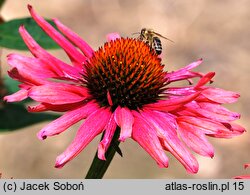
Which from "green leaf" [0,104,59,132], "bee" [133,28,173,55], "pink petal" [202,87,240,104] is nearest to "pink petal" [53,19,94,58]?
"bee" [133,28,173,55]

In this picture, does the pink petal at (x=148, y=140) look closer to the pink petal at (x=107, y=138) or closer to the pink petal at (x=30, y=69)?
the pink petal at (x=107, y=138)

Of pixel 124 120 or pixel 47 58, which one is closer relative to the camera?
pixel 124 120

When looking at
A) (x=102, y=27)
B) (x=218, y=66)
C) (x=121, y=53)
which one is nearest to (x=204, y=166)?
(x=218, y=66)

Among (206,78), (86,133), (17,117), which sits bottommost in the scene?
(17,117)

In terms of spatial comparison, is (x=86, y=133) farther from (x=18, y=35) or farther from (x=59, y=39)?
(x=18, y=35)

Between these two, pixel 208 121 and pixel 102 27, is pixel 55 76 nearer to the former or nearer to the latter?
pixel 208 121

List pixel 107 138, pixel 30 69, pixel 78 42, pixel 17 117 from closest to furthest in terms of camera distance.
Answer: pixel 107 138 → pixel 30 69 → pixel 78 42 → pixel 17 117

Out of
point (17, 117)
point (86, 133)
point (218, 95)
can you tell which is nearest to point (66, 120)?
point (86, 133)

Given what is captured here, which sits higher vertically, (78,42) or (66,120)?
(78,42)
